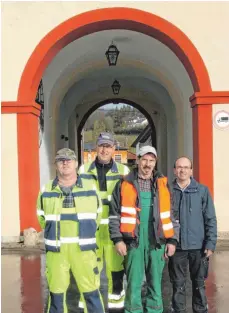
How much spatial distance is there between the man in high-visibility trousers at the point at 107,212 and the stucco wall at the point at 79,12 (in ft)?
12.0

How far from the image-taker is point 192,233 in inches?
154

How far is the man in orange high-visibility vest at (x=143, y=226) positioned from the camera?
3.76 meters

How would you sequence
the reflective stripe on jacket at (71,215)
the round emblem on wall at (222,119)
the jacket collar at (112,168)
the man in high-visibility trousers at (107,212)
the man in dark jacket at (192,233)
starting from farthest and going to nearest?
the round emblem on wall at (222,119) < the jacket collar at (112,168) < the man in high-visibility trousers at (107,212) < the man in dark jacket at (192,233) < the reflective stripe on jacket at (71,215)

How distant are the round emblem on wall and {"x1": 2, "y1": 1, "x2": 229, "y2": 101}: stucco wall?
17.2 inches

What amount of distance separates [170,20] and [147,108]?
424 inches

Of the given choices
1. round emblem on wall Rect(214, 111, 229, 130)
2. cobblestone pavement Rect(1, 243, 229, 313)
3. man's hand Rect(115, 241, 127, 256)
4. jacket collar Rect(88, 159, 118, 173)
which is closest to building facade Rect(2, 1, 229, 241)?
round emblem on wall Rect(214, 111, 229, 130)

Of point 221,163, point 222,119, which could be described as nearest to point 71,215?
point 221,163

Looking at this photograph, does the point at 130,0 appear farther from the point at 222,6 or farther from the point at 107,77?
the point at 107,77

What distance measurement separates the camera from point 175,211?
394 cm

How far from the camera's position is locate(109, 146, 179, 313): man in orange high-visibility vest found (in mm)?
3764

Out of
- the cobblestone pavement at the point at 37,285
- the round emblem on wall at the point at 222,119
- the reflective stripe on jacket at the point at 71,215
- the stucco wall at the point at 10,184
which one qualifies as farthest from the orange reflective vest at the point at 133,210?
the stucco wall at the point at 10,184

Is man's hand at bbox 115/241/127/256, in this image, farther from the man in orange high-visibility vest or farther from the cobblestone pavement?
the cobblestone pavement

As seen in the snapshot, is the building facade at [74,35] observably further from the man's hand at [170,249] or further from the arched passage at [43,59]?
the man's hand at [170,249]

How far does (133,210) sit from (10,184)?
4.07 m
